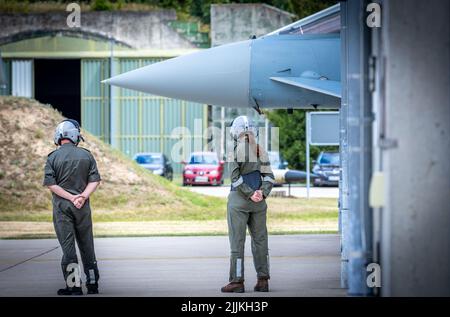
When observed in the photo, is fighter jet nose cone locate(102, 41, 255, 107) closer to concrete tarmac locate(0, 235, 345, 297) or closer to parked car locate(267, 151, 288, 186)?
concrete tarmac locate(0, 235, 345, 297)

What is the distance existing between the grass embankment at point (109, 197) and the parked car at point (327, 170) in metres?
12.4

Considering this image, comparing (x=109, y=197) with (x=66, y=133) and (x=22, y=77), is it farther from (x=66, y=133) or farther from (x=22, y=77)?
(x=22, y=77)

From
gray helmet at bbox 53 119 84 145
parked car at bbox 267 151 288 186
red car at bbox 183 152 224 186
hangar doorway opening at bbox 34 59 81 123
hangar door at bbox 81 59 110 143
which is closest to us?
gray helmet at bbox 53 119 84 145

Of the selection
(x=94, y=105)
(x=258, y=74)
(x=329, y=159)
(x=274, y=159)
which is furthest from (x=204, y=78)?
(x=94, y=105)

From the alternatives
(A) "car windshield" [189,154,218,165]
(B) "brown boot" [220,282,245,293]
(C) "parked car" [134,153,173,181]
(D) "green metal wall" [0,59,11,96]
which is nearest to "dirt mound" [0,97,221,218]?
(B) "brown boot" [220,282,245,293]

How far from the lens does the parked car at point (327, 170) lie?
139 ft

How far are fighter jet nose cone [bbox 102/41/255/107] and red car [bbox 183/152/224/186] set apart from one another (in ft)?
95.8

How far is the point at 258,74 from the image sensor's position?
13789mm

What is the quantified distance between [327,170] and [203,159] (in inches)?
224

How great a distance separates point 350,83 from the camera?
10.4 meters

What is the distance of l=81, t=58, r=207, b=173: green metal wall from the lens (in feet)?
166

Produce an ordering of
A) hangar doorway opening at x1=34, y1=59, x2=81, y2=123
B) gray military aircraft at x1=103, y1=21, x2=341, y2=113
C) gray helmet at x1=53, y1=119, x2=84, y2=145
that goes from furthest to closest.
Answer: hangar doorway opening at x1=34, y1=59, x2=81, y2=123
gray military aircraft at x1=103, y1=21, x2=341, y2=113
gray helmet at x1=53, y1=119, x2=84, y2=145

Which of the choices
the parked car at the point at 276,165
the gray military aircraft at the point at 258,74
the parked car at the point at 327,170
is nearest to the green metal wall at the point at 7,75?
the parked car at the point at 276,165
